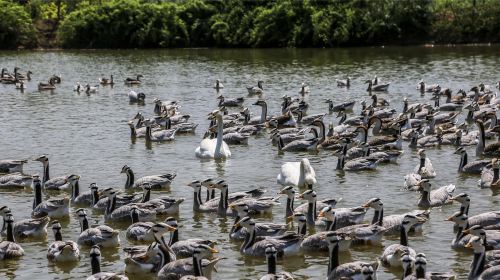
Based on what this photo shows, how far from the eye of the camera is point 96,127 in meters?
38.2

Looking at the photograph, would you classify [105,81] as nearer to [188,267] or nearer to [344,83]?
[344,83]

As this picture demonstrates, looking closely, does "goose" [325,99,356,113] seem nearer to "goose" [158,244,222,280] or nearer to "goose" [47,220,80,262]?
"goose" [47,220,80,262]

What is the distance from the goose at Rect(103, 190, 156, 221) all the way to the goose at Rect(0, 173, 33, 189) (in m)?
4.66

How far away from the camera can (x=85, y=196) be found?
2366 centimetres

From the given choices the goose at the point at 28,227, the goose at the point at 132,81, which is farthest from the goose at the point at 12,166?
the goose at the point at 132,81

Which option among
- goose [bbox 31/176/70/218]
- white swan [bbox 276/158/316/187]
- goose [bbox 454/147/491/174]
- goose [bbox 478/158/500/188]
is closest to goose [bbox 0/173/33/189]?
goose [bbox 31/176/70/218]

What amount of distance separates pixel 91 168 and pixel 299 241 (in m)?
11.8

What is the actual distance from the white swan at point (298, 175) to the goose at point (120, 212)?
5.11 meters

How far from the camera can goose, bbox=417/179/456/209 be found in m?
22.4

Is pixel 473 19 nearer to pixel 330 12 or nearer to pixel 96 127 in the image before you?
pixel 330 12

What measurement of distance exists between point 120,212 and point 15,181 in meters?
5.61

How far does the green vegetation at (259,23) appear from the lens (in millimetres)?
86625

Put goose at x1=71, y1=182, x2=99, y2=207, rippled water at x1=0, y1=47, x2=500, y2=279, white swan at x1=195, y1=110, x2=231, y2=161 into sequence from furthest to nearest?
white swan at x1=195, y1=110, x2=231, y2=161, goose at x1=71, y1=182, x2=99, y2=207, rippled water at x1=0, y1=47, x2=500, y2=279

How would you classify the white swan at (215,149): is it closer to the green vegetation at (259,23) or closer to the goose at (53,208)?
the goose at (53,208)
